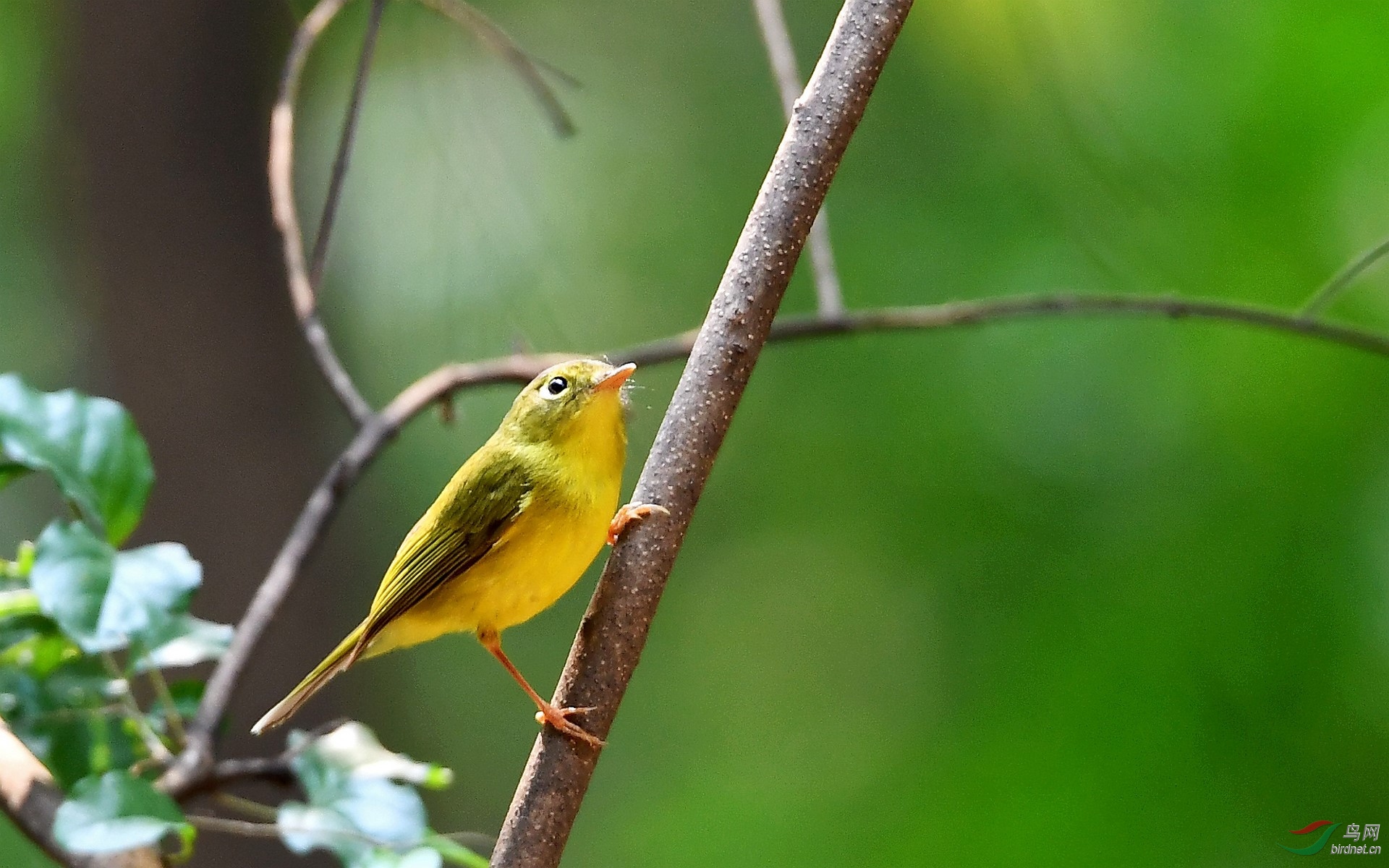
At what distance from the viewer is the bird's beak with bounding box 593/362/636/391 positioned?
249 centimetres

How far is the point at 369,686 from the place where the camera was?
4.63 meters

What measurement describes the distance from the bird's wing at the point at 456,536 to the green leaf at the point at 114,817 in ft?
1.96

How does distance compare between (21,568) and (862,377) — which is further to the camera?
(862,377)

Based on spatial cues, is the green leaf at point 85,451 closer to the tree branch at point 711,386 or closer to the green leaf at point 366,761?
the green leaf at point 366,761

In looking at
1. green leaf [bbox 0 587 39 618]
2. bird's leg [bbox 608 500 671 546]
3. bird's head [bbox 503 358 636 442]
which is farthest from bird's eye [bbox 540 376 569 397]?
green leaf [bbox 0 587 39 618]

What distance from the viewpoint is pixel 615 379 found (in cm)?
254

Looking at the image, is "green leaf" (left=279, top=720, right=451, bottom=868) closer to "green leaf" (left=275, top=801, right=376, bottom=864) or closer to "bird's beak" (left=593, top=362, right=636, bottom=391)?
"green leaf" (left=275, top=801, right=376, bottom=864)

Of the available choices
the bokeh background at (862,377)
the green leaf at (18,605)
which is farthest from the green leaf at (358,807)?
the bokeh background at (862,377)

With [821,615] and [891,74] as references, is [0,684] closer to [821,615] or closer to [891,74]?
[821,615]

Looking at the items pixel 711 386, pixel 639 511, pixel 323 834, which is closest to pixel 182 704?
pixel 323 834

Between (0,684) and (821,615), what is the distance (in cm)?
320

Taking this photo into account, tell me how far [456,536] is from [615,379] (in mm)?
516

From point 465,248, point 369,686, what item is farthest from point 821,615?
point 465,248

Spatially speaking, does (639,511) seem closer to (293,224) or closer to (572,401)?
(572,401)
